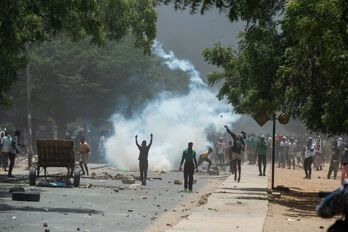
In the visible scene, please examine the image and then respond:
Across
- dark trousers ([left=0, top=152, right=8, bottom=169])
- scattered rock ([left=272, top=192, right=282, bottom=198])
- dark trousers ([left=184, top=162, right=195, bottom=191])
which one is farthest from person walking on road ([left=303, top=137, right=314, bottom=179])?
dark trousers ([left=0, top=152, right=8, bottom=169])

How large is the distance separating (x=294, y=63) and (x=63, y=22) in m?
5.93

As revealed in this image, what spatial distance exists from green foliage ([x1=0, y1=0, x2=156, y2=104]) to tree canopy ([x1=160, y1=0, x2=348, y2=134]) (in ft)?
10.3

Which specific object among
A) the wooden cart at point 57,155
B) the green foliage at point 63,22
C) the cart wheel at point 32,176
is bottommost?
the cart wheel at point 32,176

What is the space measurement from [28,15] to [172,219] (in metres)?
6.05

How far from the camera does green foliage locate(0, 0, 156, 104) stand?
15.8 metres

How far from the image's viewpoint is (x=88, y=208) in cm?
1539

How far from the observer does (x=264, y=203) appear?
1711 cm

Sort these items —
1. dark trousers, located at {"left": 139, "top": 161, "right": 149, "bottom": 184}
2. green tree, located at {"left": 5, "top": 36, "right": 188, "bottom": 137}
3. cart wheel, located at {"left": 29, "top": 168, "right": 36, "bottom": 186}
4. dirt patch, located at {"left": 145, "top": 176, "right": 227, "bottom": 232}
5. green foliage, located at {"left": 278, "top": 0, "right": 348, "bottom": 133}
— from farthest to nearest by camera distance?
green tree, located at {"left": 5, "top": 36, "right": 188, "bottom": 137}
dark trousers, located at {"left": 139, "top": 161, "right": 149, "bottom": 184}
cart wheel, located at {"left": 29, "top": 168, "right": 36, "bottom": 186}
green foliage, located at {"left": 278, "top": 0, "right": 348, "bottom": 133}
dirt patch, located at {"left": 145, "top": 176, "right": 227, "bottom": 232}

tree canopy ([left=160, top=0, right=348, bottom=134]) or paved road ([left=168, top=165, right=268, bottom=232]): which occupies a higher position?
tree canopy ([left=160, top=0, right=348, bottom=134])

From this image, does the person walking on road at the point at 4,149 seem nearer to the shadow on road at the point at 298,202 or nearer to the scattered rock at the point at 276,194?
the scattered rock at the point at 276,194

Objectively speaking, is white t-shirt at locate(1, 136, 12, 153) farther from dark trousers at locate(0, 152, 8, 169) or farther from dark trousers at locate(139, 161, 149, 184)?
dark trousers at locate(139, 161, 149, 184)

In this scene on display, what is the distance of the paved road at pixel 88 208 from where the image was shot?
40.6ft

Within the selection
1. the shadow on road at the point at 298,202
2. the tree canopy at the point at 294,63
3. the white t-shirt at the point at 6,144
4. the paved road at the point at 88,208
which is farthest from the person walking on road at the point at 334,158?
the white t-shirt at the point at 6,144

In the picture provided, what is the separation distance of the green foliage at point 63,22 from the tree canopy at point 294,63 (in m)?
3.15
